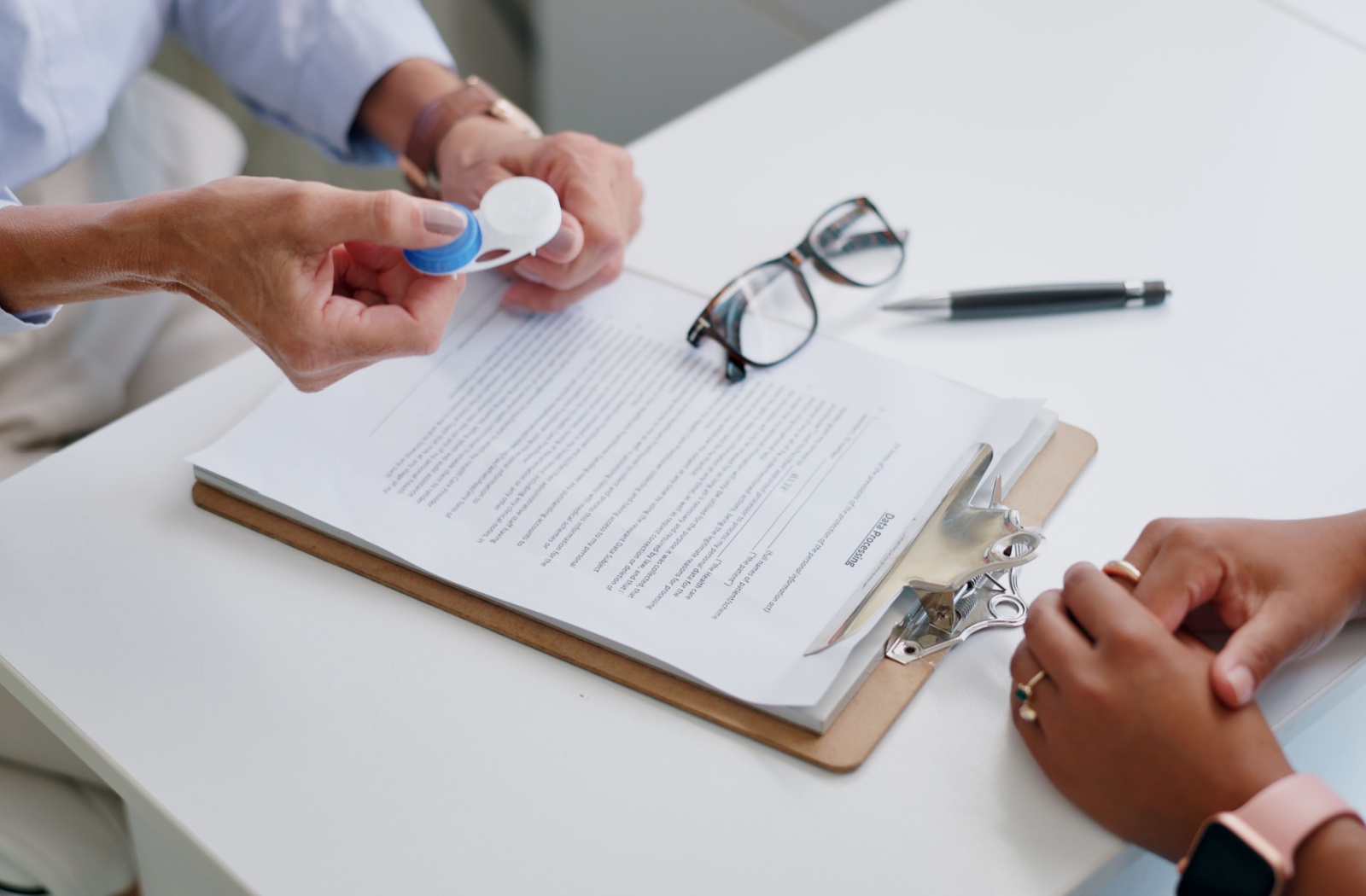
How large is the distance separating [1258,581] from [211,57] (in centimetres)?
93

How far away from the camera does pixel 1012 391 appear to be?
0.65 m

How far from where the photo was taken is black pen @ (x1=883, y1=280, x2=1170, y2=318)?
691mm

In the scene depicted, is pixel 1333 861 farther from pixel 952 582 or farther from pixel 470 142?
pixel 470 142

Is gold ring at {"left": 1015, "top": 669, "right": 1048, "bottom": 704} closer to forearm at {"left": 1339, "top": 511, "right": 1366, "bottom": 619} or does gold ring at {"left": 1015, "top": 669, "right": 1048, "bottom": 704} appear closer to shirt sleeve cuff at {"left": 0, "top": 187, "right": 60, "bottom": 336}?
forearm at {"left": 1339, "top": 511, "right": 1366, "bottom": 619}

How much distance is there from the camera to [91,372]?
901 mm

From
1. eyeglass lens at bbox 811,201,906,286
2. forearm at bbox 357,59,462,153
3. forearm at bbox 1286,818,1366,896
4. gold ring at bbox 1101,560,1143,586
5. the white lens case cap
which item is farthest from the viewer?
forearm at bbox 357,59,462,153

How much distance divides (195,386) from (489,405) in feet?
0.67

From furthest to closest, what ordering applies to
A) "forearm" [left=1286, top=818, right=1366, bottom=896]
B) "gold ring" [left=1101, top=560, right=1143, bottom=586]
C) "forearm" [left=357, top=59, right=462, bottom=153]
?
"forearm" [left=357, top=59, right=462, bottom=153] → "gold ring" [left=1101, top=560, right=1143, bottom=586] → "forearm" [left=1286, top=818, right=1366, bottom=896]

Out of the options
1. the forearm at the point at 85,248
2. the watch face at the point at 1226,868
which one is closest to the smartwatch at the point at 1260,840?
the watch face at the point at 1226,868

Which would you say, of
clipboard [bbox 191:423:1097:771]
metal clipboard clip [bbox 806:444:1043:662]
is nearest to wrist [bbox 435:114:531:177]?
clipboard [bbox 191:423:1097:771]

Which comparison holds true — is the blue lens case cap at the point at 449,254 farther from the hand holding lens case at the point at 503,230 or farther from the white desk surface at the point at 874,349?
the white desk surface at the point at 874,349

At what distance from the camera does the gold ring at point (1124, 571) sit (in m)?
0.50

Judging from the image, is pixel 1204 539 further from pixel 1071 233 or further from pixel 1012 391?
pixel 1071 233

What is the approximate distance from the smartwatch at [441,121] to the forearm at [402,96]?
2 cm
